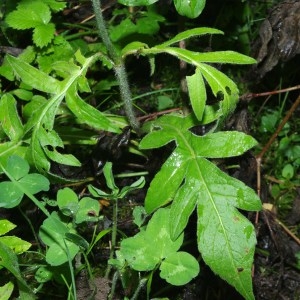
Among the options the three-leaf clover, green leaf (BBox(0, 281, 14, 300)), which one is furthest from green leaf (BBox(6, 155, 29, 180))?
green leaf (BBox(0, 281, 14, 300))

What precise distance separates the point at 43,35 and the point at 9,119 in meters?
0.66

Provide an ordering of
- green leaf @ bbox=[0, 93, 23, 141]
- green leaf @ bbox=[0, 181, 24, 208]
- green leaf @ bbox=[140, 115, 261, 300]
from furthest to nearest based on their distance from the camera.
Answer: green leaf @ bbox=[0, 93, 23, 141], green leaf @ bbox=[0, 181, 24, 208], green leaf @ bbox=[140, 115, 261, 300]

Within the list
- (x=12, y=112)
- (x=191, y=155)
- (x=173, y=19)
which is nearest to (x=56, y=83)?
(x=12, y=112)

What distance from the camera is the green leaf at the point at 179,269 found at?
7.39 feet

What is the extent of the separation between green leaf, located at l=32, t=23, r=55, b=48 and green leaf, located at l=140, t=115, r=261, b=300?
972 millimetres

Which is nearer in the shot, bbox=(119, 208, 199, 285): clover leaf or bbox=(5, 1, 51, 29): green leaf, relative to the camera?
bbox=(119, 208, 199, 285): clover leaf

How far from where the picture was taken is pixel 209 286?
2.79 metres

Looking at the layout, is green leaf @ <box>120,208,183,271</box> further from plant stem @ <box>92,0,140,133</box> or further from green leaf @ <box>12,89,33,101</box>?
green leaf @ <box>12,89,33,101</box>

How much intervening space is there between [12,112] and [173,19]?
4.82 ft

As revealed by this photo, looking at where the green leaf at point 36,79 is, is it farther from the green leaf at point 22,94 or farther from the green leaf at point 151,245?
the green leaf at point 151,245

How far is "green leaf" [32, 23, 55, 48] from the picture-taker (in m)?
3.09

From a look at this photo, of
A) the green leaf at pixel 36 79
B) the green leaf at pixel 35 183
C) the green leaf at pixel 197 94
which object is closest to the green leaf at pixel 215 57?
the green leaf at pixel 197 94

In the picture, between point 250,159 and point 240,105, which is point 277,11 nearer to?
point 240,105

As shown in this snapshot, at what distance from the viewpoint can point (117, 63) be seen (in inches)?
102
